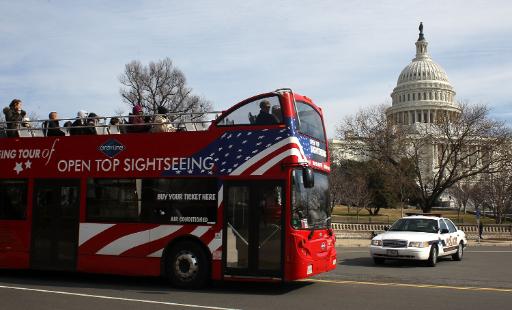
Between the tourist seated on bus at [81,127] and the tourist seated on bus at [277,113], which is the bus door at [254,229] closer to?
the tourist seated on bus at [277,113]

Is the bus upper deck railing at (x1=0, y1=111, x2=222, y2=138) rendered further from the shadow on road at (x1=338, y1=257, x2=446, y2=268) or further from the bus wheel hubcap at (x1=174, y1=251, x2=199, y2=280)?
the shadow on road at (x1=338, y1=257, x2=446, y2=268)

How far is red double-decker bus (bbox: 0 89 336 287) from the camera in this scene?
1095cm

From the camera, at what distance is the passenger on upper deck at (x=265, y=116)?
11.3m

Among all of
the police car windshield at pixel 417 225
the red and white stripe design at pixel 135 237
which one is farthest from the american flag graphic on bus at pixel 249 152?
the police car windshield at pixel 417 225

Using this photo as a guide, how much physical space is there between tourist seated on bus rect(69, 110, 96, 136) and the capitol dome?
360 feet

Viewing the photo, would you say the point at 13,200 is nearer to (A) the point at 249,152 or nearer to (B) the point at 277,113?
(A) the point at 249,152

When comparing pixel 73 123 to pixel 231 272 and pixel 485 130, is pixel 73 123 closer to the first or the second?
pixel 231 272

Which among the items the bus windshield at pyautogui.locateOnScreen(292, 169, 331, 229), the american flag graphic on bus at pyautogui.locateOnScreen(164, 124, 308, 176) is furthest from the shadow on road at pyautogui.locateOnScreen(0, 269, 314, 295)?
the american flag graphic on bus at pyautogui.locateOnScreen(164, 124, 308, 176)

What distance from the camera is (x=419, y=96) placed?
127 metres

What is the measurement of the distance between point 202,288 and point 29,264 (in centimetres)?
429

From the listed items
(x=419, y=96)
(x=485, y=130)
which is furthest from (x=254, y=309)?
(x=419, y=96)

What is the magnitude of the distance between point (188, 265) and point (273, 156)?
9.23 ft

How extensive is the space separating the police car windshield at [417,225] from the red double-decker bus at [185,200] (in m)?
6.98

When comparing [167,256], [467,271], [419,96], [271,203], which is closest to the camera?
[271,203]
